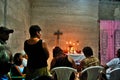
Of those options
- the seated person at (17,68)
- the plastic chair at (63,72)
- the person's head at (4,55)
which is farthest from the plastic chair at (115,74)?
the person's head at (4,55)

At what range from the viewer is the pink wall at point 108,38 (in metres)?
9.96

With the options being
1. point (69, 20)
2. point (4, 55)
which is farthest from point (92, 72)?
point (69, 20)

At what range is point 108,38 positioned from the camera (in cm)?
995

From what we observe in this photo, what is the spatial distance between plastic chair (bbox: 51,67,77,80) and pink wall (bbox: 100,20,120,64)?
5.56 metres

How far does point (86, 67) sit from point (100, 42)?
5234 mm

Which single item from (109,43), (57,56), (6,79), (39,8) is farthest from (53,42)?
(6,79)

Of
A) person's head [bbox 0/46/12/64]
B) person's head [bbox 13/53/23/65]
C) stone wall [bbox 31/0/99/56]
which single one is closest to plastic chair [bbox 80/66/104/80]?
Result: person's head [bbox 13/53/23/65]

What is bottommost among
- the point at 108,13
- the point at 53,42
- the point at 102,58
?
the point at 102,58

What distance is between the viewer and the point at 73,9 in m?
10.2

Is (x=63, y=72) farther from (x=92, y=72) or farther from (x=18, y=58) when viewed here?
(x=18, y=58)

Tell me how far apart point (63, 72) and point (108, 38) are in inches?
222

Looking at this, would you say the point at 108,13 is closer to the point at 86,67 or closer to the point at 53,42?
the point at 53,42

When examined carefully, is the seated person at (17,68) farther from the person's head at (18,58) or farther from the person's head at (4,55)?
the person's head at (4,55)

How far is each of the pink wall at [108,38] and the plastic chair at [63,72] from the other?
5.56 metres
